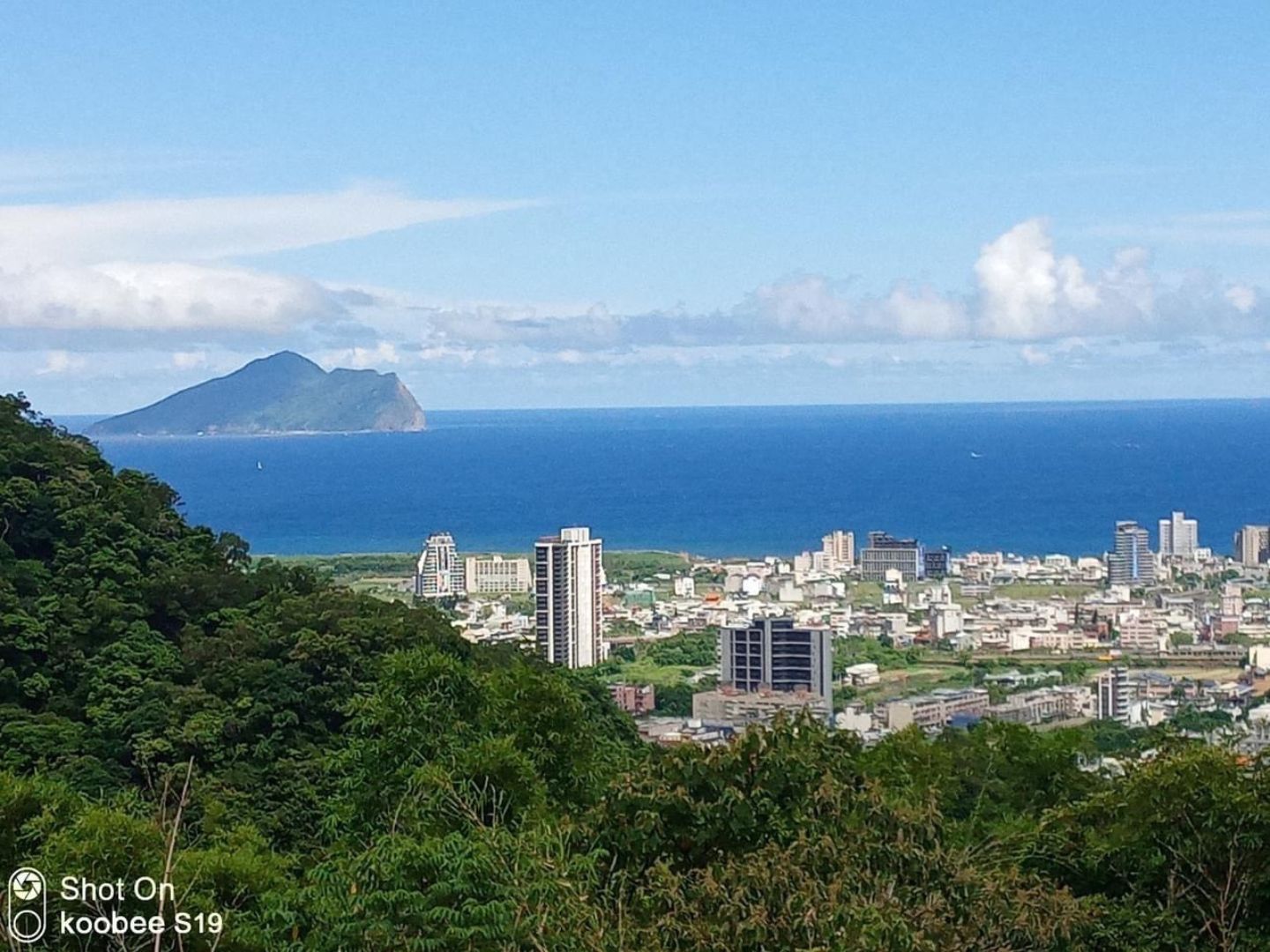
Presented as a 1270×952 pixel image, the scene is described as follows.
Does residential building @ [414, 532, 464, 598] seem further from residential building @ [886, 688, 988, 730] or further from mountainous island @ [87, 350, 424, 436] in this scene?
mountainous island @ [87, 350, 424, 436]

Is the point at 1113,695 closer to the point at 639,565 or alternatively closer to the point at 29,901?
the point at 29,901

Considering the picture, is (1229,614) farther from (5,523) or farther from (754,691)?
(5,523)

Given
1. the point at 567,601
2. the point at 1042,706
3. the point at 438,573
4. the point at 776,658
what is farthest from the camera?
the point at 438,573

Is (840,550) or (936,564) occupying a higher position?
(840,550)

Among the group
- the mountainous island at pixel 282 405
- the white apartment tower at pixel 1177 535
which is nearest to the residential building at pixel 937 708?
the white apartment tower at pixel 1177 535

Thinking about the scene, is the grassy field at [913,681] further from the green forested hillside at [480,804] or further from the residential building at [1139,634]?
the green forested hillside at [480,804]

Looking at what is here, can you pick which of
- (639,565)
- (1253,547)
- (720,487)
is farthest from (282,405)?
(1253,547)

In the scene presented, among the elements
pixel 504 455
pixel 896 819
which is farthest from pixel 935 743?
pixel 504 455

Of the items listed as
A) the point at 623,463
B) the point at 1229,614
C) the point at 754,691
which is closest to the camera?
the point at 754,691
